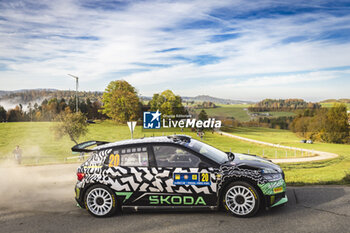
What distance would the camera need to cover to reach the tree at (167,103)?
47.8 meters

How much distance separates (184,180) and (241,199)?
1148 millimetres

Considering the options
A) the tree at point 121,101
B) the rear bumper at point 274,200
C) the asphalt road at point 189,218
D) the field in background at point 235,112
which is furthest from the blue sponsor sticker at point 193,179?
the field in background at point 235,112

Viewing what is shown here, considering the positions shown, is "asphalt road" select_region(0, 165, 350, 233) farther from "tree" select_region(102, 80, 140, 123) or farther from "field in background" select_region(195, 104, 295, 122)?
"field in background" select_region(195, 104, 295, 122)

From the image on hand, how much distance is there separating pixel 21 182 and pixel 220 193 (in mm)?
7237

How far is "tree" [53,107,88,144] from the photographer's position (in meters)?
30.0

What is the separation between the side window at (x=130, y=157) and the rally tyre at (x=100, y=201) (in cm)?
55

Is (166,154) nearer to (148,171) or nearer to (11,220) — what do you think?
(148,171)

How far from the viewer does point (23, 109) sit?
6366cm

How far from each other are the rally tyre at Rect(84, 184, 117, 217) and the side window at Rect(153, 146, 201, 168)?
3.96ft

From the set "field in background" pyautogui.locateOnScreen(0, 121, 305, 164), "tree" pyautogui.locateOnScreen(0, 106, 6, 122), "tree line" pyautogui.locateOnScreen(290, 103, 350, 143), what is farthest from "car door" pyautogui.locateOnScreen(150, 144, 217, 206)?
"tree line" pyautogui.locateOnScreen(290, 103, 350, 143)

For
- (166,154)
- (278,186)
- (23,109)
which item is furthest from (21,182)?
(23,109)

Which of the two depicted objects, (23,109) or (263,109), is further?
(263,109)

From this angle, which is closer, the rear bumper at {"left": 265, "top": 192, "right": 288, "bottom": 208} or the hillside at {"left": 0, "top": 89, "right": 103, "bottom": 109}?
the rear bumper at {"left": 265, "top": 192, "right": 288, "bottom": 208}

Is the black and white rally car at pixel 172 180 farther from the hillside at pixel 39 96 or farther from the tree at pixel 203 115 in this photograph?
the hillside at pixel 39 96
